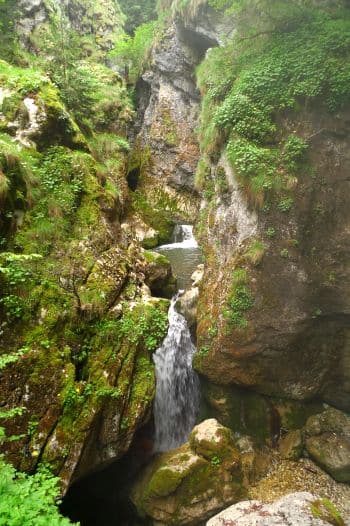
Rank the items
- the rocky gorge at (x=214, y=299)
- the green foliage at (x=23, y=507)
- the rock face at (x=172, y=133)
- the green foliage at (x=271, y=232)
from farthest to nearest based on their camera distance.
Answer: the rock face at (x=172, y=133), the green foliage at (x=271, y=232), the rocky gorge at (x=214, y=299), the green foliage at (x=23, y=507)

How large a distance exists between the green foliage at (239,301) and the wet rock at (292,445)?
315 centimetres

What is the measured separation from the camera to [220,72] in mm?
10391

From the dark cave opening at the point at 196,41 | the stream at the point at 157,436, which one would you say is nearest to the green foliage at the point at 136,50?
the dark cave opening at the point at 196,41

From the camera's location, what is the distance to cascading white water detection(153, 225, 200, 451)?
27.3ft

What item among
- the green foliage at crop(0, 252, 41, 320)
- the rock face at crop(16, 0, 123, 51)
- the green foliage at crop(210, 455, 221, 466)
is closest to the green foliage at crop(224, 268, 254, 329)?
the green foliage at crop(210, 455, 221, 466)

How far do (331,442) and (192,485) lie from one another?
3.83m

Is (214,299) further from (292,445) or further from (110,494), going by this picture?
(110,494)

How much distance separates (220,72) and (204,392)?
9.95 metres

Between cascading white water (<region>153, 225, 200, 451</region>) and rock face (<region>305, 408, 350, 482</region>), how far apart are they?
3.06 metres

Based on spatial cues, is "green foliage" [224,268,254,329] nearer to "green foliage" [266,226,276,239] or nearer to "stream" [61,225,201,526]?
"green foliage" [266,226,276,239]

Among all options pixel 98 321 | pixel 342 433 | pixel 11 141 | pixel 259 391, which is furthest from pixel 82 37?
pixel 342 433

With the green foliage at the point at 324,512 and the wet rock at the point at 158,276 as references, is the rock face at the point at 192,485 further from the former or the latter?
the wet rock at the point at 158,276

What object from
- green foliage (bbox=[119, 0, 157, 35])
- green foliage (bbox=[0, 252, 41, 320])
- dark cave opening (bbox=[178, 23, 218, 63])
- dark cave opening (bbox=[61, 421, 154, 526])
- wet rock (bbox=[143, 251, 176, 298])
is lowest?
dark cave opening (bbox=[61, 421, 154, 526])

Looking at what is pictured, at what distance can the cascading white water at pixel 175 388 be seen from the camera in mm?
8320
